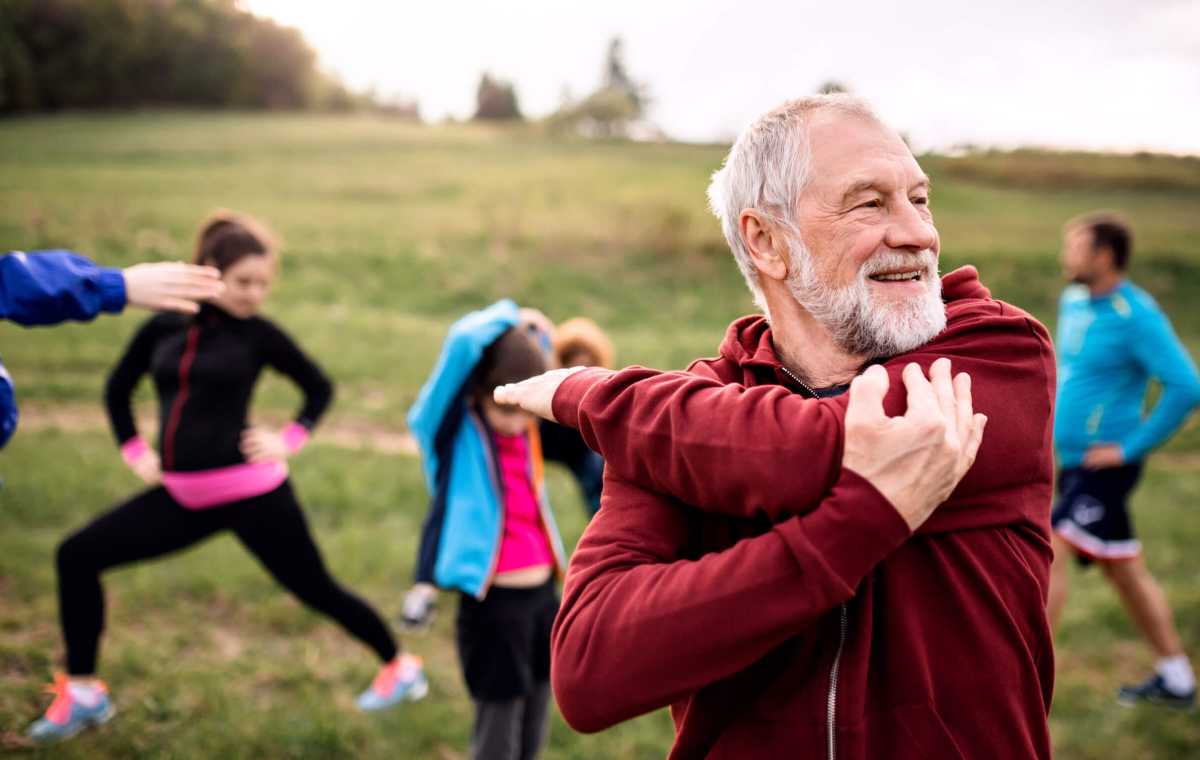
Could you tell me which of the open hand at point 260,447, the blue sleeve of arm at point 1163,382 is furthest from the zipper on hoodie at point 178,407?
the blue sleeve of arm at point 1163,382

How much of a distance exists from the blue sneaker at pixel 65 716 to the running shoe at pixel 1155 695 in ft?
17.7

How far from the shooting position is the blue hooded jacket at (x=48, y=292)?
2.68m

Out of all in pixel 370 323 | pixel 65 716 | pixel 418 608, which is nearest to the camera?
pixel 418 608

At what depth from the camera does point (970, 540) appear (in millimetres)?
1509

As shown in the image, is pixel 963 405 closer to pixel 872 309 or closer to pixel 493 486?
pixel 872 309

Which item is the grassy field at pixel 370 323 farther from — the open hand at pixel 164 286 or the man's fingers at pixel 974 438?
the open hand at pixel 164 286

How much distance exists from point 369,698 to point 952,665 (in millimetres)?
3695

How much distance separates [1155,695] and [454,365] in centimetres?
442

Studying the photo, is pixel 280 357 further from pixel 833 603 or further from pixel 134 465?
pixel 833 603

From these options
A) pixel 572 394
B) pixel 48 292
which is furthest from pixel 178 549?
pixel 572 394

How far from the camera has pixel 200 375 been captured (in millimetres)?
4199

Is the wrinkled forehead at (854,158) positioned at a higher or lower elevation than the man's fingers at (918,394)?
higher

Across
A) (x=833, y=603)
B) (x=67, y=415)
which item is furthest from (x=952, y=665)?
(x=67, y=415)

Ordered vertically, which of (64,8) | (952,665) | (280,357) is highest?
(64,8)
